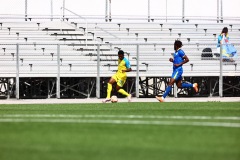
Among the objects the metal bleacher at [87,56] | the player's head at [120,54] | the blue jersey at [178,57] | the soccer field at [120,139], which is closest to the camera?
the soccer field at [120,139]

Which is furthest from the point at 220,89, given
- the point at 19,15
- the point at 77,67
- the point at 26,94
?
→ the point at 19,15

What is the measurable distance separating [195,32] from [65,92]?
25.4 feet

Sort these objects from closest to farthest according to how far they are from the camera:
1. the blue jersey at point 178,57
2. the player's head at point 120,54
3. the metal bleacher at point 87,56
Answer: the blue jersey at point 178,57 < the player's head at point 120,54 < the metal bleacher at point 87,56

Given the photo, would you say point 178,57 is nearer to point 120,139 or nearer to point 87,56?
point 87,56

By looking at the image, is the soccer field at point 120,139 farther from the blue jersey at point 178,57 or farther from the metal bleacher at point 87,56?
the metal bleacher at point 87,56

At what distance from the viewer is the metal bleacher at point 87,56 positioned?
87.6 feet

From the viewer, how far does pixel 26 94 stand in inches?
1093

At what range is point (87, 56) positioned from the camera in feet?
90.8

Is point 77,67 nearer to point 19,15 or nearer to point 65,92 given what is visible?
point 65,92

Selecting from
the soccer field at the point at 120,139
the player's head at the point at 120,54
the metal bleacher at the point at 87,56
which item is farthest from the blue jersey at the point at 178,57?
the soccer field at the point at 120,139

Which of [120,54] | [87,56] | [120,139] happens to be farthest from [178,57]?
[120,139]

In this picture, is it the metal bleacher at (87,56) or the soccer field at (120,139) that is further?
the metal bleacher at (87,56)

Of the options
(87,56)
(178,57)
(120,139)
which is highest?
(87,56)

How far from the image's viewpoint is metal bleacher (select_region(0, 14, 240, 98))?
2669 centimetres
